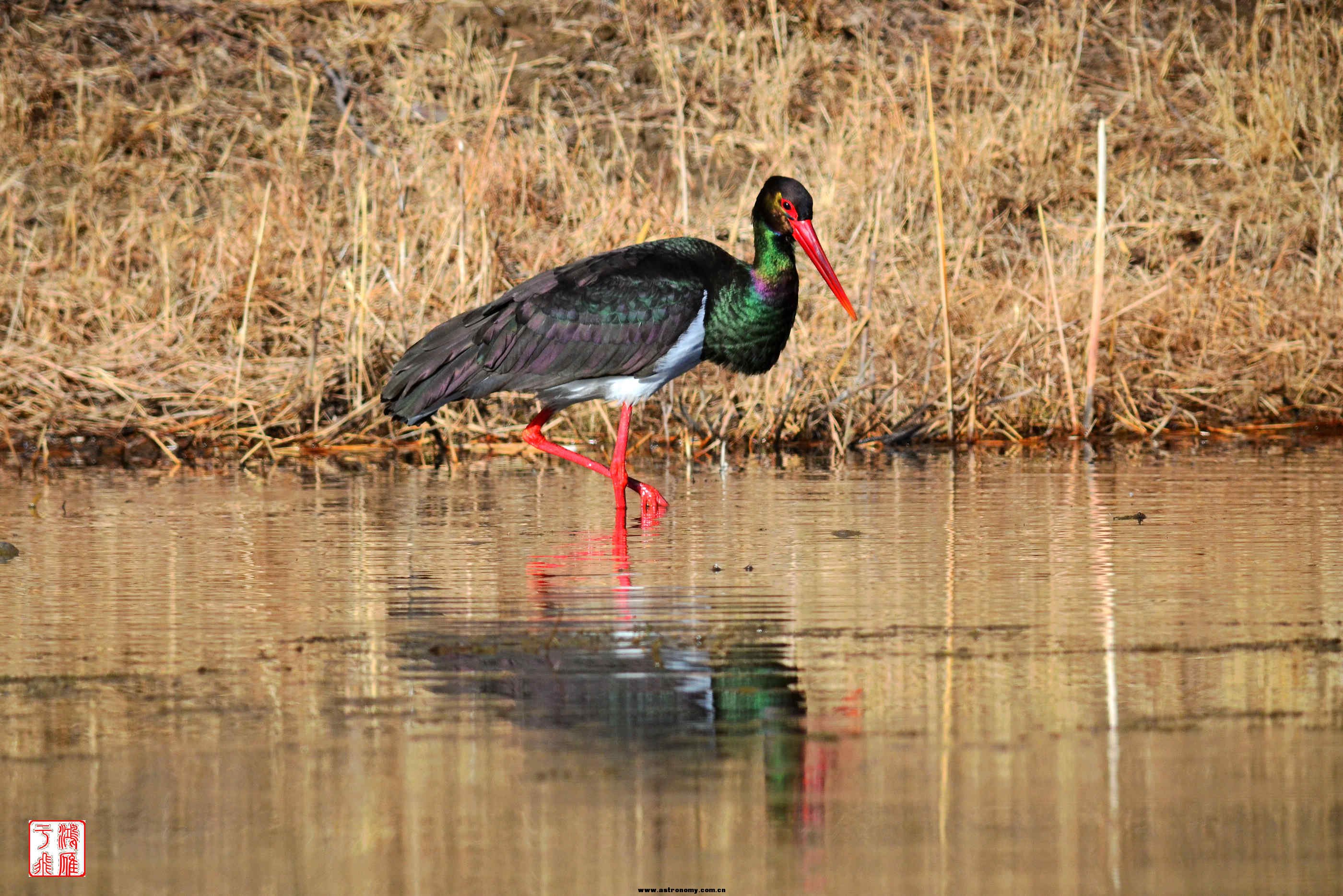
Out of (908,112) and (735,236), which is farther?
(908,112)

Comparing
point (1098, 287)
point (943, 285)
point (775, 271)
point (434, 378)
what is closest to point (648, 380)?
point (775, 271)

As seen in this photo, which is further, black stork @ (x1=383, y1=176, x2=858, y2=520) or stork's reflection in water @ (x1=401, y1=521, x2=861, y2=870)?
black stork @ (x1=383, y1=176, x2=858, y2=520)

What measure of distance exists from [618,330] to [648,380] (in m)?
0.35

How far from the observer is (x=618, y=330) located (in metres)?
8.41

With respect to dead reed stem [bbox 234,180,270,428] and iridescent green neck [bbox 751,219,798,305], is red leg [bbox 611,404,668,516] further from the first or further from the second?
dead reed stem [bbox 234,180,270,428]

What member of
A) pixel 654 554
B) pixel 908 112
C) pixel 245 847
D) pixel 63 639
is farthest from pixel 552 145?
pixel 245 847

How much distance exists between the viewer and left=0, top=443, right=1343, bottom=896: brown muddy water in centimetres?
337

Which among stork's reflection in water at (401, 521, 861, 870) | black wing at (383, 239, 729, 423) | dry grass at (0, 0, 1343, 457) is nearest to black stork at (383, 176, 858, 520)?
black wing at (383, 239, 729, 423)

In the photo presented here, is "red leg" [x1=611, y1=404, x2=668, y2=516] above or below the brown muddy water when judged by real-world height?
above

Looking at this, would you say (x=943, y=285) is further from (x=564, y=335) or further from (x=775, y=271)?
(x=564, y=335)

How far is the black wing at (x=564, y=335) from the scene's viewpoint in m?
8.41

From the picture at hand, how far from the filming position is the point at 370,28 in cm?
1672

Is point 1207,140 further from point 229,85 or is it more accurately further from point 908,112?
point 229,85

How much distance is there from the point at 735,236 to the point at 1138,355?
2.37 m
